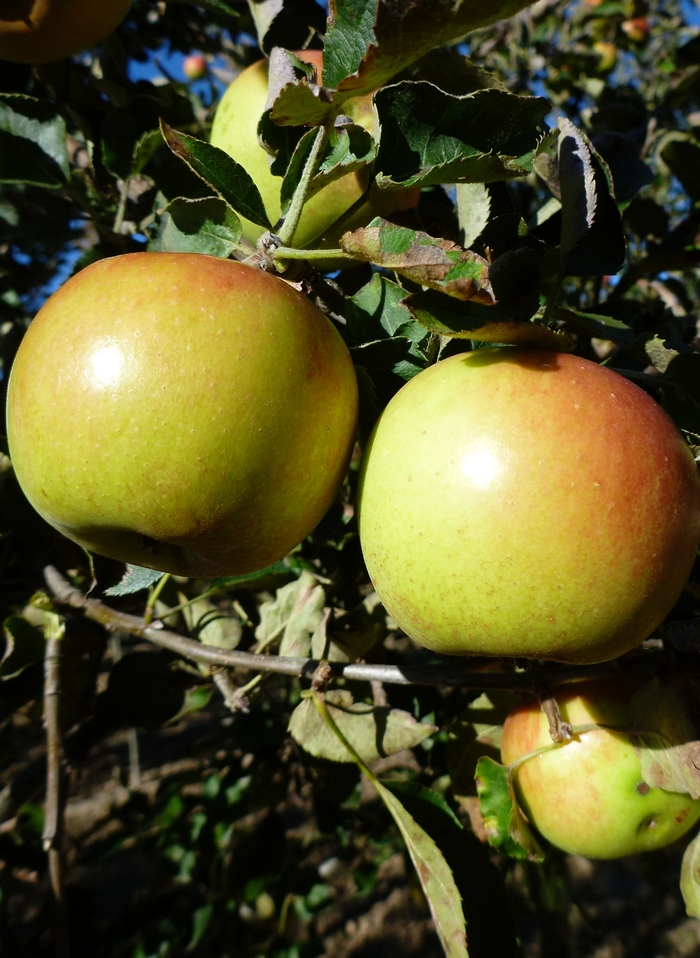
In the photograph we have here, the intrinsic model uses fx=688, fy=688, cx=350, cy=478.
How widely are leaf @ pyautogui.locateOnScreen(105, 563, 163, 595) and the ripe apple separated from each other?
1.80ft

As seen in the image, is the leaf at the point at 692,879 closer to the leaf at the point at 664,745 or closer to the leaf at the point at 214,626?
the leaf at the point at 664,745

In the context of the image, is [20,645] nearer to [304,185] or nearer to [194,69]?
[304,185]

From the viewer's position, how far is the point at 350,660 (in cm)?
135

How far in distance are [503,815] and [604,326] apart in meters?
0.76

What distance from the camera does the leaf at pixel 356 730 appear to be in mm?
1143

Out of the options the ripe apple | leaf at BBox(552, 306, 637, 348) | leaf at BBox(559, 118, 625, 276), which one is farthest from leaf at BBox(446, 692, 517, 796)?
the ripe apple

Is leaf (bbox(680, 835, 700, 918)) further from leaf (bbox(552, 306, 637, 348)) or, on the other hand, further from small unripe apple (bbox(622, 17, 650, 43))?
small unripe apple (bbox(622, 17, 650, 43))

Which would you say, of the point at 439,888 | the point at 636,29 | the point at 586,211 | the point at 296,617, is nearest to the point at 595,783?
the point at 439,888

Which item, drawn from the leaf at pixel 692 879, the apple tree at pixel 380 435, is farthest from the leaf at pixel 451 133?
the leaf at pixel 692 879

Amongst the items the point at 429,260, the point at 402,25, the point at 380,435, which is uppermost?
the point at 402,25

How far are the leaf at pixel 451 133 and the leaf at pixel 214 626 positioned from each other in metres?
1.09

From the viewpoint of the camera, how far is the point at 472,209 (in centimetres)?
99

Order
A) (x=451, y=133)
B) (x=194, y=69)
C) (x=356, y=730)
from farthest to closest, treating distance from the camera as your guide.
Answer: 1. (x=194, y=69)
2. (x=356, y=730)
3. (x=451, y=133)

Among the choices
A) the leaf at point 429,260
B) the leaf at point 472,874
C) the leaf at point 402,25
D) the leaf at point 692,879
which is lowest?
the leaf at point 472,874
